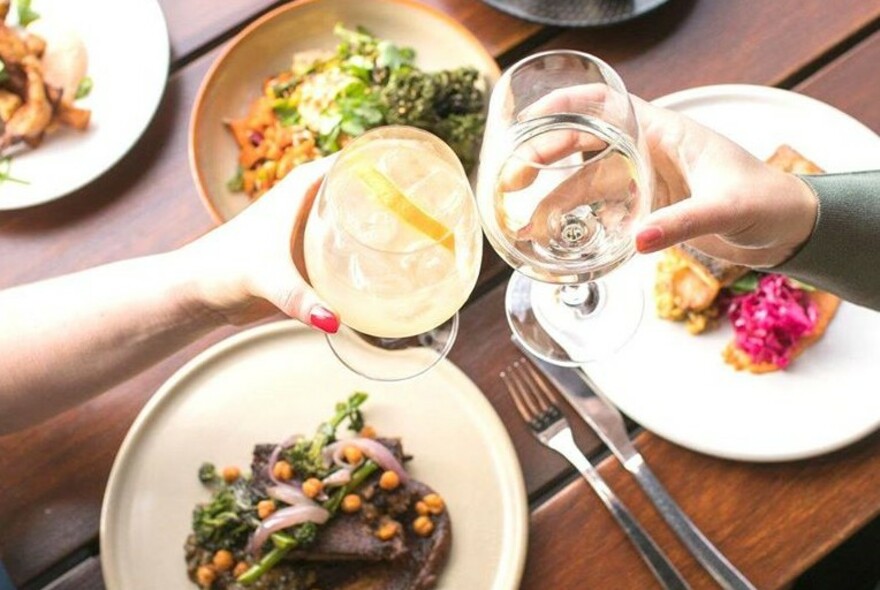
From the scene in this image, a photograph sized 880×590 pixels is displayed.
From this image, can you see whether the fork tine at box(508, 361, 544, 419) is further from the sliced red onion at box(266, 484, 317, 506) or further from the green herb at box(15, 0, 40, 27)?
the green herb at box(15, 0, 40, 27)

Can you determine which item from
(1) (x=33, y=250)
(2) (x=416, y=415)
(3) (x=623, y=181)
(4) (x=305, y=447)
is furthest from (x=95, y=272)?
(3) (x=623, y=181)

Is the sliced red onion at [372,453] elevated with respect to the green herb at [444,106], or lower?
lower

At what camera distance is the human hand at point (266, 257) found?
3.68ft

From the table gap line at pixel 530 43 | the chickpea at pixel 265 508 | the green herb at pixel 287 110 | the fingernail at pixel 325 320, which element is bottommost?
the chickpea at pixel 265 508

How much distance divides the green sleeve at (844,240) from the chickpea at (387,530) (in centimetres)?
62

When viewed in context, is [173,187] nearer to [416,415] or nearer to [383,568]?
[416,415]

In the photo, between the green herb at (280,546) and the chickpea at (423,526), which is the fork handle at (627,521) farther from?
the green herb at (280,546)

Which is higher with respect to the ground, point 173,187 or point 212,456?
point 173,187

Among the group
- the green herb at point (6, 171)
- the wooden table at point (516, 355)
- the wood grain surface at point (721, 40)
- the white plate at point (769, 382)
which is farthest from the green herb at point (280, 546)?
the wood grain surface at point (721, 40)

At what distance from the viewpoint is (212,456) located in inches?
54.4

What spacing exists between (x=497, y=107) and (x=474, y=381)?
479 mm

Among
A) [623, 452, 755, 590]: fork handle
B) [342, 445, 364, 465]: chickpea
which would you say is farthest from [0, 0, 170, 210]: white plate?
[623, 452, 755, 590]: fork handle

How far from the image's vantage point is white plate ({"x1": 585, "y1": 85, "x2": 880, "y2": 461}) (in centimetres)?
134

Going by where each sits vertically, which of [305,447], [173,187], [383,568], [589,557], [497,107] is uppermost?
[497,107]
